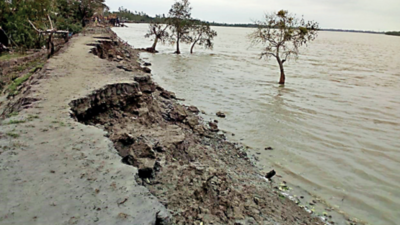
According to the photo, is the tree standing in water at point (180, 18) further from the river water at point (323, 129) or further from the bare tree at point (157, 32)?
the river water at point (323, 129)

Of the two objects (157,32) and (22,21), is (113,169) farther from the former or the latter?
(157,32)

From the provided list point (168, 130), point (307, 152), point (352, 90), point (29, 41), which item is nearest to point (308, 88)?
point (352, 90)

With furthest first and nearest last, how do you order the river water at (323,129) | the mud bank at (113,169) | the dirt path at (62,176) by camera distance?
the river water at (323,129) < the mud bank at (113,169) < the dirt path at (62,176)

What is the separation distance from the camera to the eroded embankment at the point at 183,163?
10.7 ft

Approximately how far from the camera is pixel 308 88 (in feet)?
50.0

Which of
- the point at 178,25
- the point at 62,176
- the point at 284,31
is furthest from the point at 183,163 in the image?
the point at 178,25

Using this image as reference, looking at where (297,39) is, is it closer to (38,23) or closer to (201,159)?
(201,159)

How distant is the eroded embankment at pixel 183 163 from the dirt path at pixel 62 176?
321 millimetres

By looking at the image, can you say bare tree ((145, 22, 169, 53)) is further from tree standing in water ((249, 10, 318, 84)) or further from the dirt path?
the dirt path

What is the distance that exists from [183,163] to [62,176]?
6.67 ft

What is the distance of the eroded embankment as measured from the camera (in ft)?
10.7

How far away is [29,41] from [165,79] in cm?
778

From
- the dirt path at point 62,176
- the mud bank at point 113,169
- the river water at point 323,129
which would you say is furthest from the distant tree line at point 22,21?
the dirt path at point 62,176

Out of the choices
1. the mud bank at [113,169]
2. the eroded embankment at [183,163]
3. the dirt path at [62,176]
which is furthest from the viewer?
the eroded embankment at [183,163]
